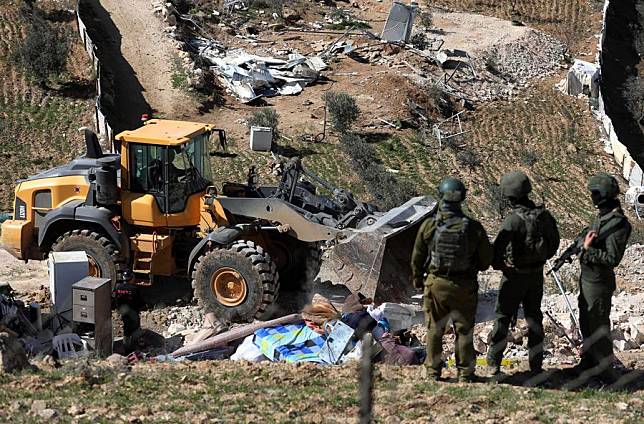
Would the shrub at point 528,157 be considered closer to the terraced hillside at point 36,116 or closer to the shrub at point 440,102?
the shrub at point 440,102

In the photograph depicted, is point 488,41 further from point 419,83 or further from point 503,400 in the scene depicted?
point 503,400

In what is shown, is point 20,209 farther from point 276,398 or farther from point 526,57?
point 526,57

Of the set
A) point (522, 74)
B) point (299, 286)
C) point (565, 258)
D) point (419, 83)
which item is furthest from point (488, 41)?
point (565, 258)

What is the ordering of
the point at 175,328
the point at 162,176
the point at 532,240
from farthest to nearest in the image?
the point at 162,176
the point at 175,328
the point at 532,240

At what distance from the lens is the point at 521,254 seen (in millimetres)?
8047

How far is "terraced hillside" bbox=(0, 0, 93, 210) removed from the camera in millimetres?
21984

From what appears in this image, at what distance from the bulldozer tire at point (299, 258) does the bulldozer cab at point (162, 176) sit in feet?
4.06

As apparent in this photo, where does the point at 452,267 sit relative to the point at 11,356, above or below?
above

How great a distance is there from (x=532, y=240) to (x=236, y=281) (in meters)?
4.92

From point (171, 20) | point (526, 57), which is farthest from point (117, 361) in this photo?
point (526, 57)

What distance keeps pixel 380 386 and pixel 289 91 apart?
846 inches

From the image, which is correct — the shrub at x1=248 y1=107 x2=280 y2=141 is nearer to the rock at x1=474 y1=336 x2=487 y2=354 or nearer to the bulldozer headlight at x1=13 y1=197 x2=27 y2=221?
the bulldozer headlight at x1=13 y1=197 x2=27 y2=221

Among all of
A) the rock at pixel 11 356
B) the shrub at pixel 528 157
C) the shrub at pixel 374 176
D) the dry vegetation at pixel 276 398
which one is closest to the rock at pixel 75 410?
the dry vegetation at pixel 276 398

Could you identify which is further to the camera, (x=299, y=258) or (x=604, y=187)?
(x=299, y=258)
